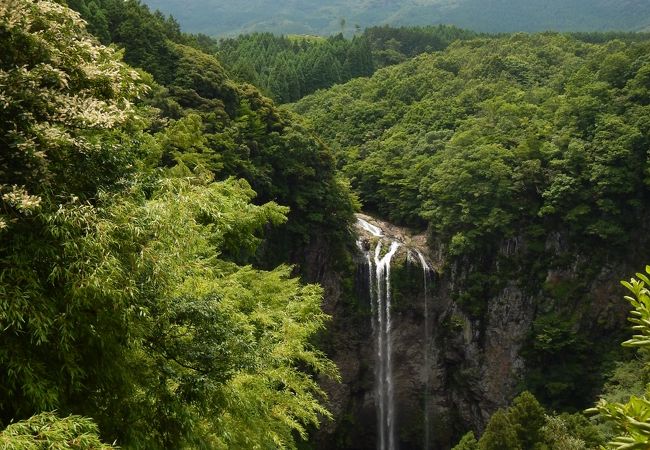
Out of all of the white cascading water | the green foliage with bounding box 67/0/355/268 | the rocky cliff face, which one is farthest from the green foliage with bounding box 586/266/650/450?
the white cascading water

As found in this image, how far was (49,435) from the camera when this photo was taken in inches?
182

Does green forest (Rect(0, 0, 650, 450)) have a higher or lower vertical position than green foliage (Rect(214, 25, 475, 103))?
lower

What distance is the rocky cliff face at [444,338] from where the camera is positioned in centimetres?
2756

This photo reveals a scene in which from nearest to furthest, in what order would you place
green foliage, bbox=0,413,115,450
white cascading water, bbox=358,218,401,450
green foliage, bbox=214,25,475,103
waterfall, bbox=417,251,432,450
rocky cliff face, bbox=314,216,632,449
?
1. green foliage, bbox=0,413,115,450
2. rocky cliff face, bbox=314,216,632,449
3. white cascading water, bbox=358,218,401,450
4. waterfall, bbox=417,251,432,450
5. green foliage, bbox=214,25,475,103

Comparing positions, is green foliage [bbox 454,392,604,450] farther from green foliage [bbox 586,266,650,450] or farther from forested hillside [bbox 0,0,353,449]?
green foliage [bbox 586,266,650,450]

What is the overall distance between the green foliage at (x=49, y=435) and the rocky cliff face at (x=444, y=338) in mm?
23737

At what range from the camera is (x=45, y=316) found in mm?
5305

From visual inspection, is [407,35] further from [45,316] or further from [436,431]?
[45,316]

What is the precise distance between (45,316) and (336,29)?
207 meters

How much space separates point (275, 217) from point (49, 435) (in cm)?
865

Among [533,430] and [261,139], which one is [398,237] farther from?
[533,430]

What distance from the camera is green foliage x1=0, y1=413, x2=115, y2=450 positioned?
445 cm

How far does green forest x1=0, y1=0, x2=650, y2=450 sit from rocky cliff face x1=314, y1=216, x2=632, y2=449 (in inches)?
10.0

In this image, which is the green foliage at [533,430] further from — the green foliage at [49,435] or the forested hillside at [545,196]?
the green foliage at [49,435]
